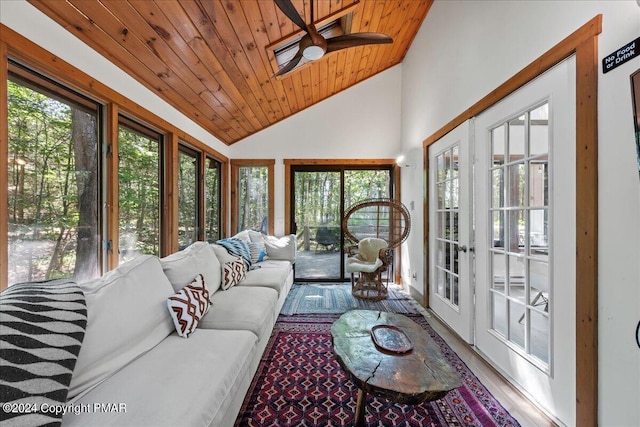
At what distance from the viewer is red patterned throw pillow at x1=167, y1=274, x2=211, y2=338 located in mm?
1557

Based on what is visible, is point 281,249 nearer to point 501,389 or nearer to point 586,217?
point 501,389

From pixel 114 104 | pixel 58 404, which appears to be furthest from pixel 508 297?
pixel 114 104

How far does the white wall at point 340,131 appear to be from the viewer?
4.37m

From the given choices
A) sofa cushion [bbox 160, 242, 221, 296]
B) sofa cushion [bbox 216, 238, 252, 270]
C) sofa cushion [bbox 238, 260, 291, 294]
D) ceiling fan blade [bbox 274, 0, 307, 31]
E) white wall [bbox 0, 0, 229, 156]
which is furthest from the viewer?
sofa cushion [bbox 216, 238, 252, 270]

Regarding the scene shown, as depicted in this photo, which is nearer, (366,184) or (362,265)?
(362,265)

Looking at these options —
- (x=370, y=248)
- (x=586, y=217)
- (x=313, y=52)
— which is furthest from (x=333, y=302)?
(x=313, y=52)

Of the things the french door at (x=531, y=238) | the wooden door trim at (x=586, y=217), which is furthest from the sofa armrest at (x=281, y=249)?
the wooden door trim at (x=586, y=217)

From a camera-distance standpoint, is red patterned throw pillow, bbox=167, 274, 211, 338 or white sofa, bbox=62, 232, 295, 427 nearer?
white sofa, bbox=62, 232, 295, 427

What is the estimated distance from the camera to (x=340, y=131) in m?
4.38

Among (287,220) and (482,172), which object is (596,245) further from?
(287,220)

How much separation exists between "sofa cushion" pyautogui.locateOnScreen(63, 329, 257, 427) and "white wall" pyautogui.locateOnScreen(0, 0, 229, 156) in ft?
6.06

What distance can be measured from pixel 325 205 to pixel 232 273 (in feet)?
7.49

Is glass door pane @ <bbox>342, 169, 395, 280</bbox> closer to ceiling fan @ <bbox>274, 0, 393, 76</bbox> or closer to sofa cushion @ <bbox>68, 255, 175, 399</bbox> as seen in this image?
ceiling fan @ <bbox>274, 0, 393, 76</bbox>

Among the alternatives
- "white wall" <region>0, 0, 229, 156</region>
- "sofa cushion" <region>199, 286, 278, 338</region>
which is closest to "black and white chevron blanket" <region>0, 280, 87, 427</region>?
"sofa cushion" <region>199, 286, 278, 338</region>
